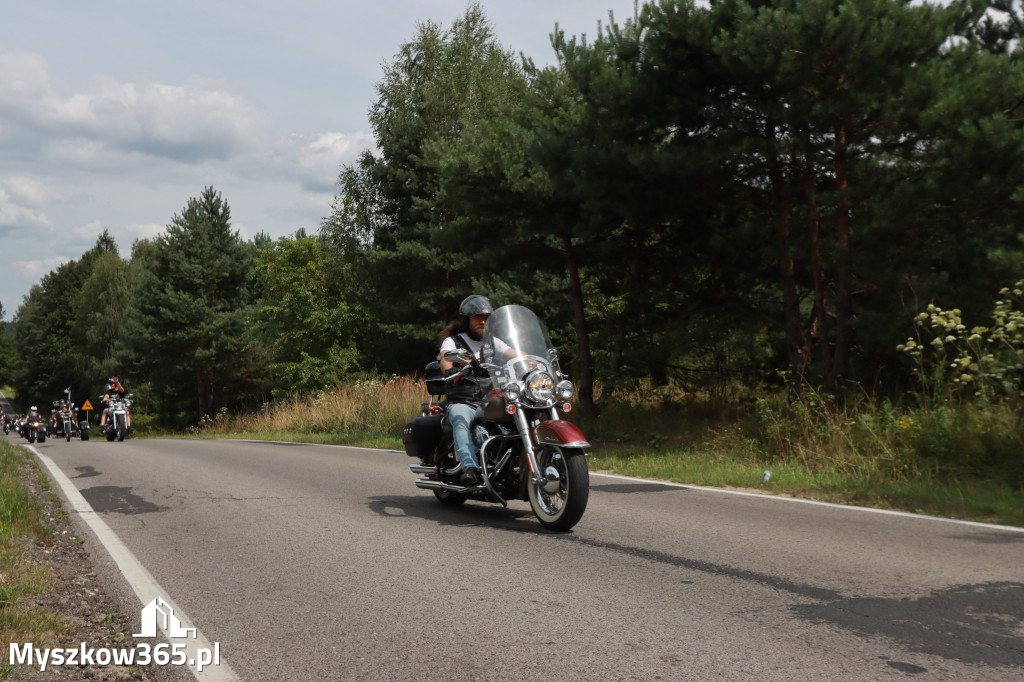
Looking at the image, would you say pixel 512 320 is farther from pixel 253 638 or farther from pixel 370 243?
pixel 370 243

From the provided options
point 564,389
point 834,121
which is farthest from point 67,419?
point 564,389

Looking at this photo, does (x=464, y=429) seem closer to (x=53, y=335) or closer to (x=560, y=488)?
(x=560, y=488)

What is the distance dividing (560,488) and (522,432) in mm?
549

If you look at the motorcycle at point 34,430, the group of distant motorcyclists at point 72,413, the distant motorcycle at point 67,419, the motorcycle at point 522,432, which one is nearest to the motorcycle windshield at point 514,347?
the motorcycle at point 522,432

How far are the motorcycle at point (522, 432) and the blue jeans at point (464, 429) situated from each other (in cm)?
8

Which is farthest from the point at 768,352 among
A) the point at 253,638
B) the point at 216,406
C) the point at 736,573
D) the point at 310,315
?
the point at 216,406

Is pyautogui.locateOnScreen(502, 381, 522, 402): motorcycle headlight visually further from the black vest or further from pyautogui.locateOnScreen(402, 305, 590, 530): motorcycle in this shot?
the black vest

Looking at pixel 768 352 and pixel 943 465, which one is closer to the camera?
pixel 943 465

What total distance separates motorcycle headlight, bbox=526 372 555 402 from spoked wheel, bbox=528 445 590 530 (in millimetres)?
407

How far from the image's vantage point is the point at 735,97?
12.3 m

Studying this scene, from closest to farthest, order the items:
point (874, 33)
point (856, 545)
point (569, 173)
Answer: point (856, 545)
point (874, 33)
point (569, 173)

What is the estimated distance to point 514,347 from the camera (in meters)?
7.21

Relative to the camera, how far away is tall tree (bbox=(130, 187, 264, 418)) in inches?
2093

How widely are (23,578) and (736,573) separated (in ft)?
14.7
